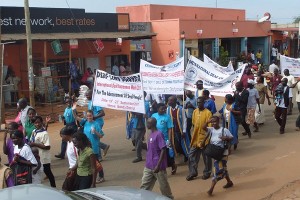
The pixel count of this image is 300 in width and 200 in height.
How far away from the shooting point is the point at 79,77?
66.2ft

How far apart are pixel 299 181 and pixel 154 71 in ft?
13.8

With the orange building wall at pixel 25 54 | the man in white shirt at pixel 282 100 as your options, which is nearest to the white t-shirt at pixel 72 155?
the man in white shirt at pixel 282 100

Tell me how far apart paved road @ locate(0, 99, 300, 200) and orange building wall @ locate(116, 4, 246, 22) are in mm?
19024

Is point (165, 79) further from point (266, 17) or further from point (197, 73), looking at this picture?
point (266, 17)

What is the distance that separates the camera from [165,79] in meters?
9.79

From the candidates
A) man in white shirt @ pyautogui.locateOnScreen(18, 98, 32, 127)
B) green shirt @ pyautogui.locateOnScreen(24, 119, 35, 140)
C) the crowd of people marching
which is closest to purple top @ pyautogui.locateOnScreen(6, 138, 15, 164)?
the crowd of people marching

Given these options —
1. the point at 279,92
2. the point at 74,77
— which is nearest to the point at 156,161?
the point at 279,92

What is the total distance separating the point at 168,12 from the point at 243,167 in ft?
79.9

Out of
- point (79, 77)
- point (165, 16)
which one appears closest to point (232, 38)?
point (165, 16)

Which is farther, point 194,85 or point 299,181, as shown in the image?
point 194,85

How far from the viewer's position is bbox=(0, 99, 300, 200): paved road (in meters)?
7.41

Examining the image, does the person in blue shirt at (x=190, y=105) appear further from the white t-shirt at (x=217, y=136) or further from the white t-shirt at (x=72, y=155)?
the white t-shirt at (x=72, y=155)

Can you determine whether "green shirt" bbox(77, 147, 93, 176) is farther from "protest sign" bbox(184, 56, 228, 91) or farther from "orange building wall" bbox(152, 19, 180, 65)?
"orange building wall" bbox(152, 19, 180, 65)

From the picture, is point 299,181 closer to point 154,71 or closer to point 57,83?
point 154,71
